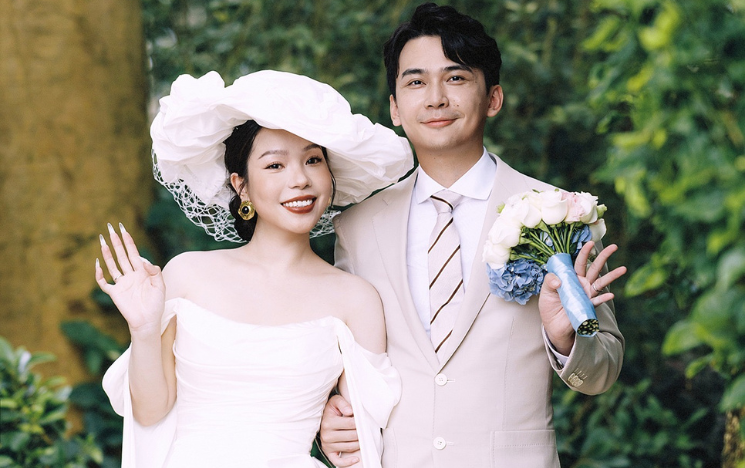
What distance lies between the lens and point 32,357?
330 centimetres

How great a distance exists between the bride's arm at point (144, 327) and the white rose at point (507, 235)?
3.15 feet

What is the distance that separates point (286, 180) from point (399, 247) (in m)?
0.42

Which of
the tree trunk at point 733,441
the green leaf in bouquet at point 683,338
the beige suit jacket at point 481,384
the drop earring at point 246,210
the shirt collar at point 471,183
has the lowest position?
the tree trunk at point 733,441

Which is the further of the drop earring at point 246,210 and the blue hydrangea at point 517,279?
the drop earring at point 246,210

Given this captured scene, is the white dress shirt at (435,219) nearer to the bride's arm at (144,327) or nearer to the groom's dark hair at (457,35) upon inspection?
the groom's dark hair at (457,35)

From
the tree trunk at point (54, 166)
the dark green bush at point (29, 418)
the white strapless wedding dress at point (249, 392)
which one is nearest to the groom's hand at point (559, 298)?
the white strapless wedding dress at point (249, 392)

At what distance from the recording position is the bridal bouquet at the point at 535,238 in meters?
2.04

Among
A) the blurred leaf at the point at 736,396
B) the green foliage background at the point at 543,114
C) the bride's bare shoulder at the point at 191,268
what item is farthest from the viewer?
the green foliage background at the point at 543,114

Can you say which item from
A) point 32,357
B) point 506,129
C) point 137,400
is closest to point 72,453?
point 32,357

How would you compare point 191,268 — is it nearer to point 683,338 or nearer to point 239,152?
point 239,152

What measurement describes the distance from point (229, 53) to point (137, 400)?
283cm

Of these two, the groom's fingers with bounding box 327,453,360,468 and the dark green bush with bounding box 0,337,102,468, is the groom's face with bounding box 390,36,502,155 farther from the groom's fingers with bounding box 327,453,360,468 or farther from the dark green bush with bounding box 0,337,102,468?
the dark green bush with bounding box 0,337,102,468

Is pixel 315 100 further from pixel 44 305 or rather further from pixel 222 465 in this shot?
pixel 44 305

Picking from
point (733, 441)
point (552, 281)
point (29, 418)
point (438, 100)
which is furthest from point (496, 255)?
point (29, 418)
